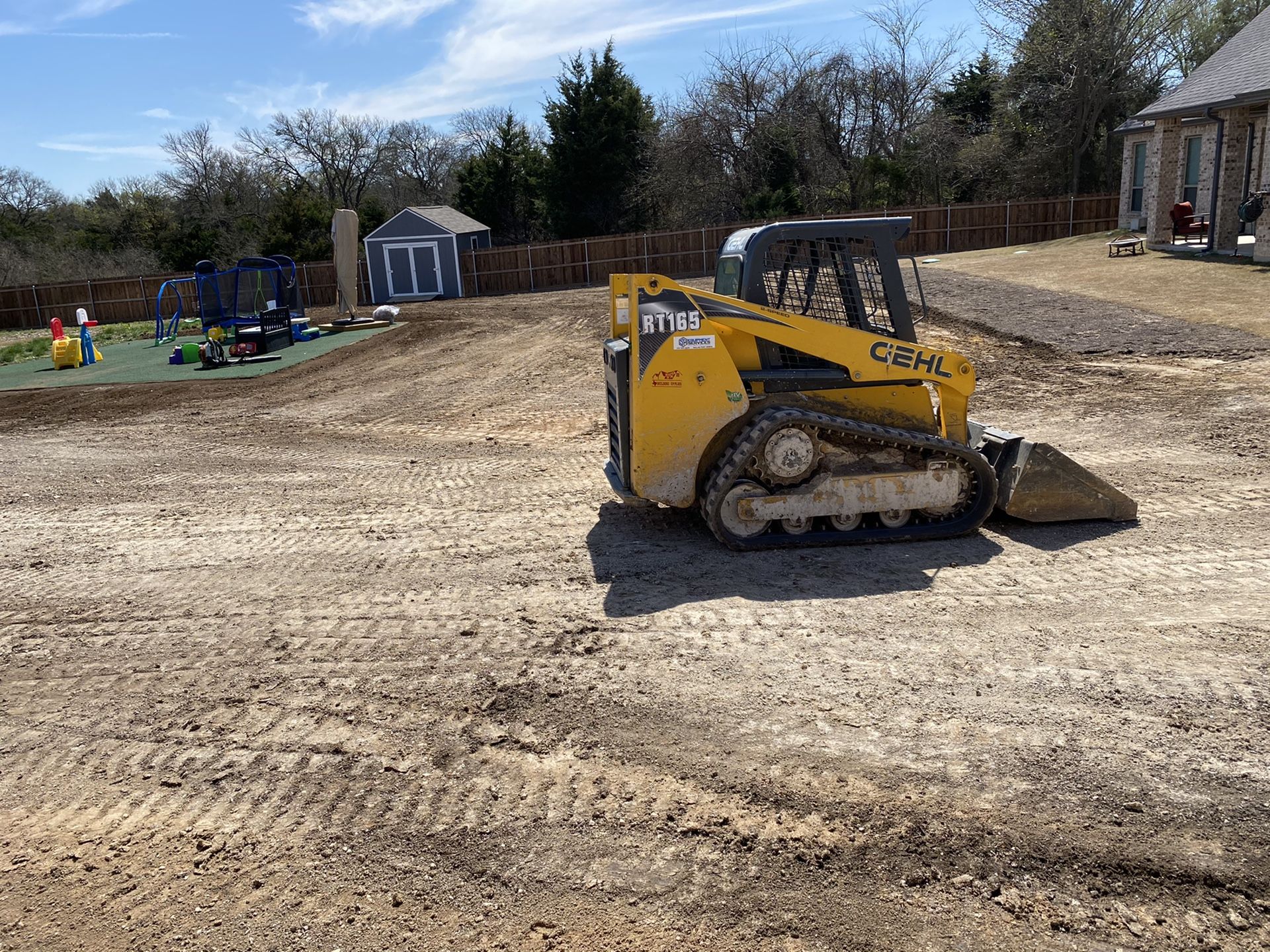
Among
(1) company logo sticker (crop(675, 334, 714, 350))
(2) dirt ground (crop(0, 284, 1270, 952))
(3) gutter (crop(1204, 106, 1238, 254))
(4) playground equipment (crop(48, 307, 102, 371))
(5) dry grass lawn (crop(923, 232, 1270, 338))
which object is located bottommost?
(2) dirt ground (crop(0, 284, 1270, 952))

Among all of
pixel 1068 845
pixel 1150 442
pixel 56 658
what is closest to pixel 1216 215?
pixel 1150 442

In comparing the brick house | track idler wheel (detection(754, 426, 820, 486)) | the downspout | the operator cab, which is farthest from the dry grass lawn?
track idler wheel (detection(754, 426, 820, 486))

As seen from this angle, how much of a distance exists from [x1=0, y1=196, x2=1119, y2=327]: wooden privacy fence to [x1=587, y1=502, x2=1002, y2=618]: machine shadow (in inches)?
1022

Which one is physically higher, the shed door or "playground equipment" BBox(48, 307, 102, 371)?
the shed door

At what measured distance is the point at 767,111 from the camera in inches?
1561

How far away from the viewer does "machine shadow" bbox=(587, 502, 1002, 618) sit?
5.69m

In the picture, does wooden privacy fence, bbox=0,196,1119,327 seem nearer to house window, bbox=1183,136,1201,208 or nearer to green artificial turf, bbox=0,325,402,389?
house window, bbox=1183,136,1201,208

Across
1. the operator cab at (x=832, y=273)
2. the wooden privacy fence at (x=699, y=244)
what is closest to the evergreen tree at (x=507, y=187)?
the wooden privacy fence at (x=699, y=244)

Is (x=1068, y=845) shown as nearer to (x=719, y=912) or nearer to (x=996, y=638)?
(x=719, y=912)

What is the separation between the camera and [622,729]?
13.8 feet

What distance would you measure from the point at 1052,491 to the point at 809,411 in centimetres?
186

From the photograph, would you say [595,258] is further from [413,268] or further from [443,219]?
[413,268]

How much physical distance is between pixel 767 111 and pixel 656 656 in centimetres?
3881

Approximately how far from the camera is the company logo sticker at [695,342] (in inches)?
241
